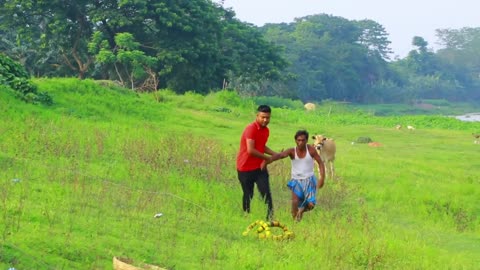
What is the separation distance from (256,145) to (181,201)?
1579 mm

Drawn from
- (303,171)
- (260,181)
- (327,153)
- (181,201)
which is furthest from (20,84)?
(303,171)

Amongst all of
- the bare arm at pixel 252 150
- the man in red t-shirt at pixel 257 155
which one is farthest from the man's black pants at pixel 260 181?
the bare arm at pixel 252 150

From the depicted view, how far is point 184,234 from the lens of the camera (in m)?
8.08

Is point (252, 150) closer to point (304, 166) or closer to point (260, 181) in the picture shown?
point (260, 181)

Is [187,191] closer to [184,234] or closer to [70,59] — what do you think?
[184,234]

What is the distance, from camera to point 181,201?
1011 cm

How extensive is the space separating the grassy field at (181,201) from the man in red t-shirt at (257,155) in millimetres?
543

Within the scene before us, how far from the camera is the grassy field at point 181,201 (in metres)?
7.19

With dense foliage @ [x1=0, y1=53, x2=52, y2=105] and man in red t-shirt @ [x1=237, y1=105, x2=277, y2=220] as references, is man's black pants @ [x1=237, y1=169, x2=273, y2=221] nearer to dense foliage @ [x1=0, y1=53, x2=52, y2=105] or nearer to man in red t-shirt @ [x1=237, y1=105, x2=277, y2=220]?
man in red t-shirt @ [x1=237, y1=105, x2=277, y2=220]

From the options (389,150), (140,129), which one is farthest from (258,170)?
(389,150)

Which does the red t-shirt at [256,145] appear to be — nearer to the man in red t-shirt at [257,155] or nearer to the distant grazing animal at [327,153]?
the man in red t-shirt at [257,155]

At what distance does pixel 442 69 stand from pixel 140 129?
330 ft

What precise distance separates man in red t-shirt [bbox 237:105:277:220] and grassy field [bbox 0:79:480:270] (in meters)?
0.54

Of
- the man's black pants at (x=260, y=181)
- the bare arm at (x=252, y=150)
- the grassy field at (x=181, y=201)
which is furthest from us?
the man's black pants at (x=260, y=181)
